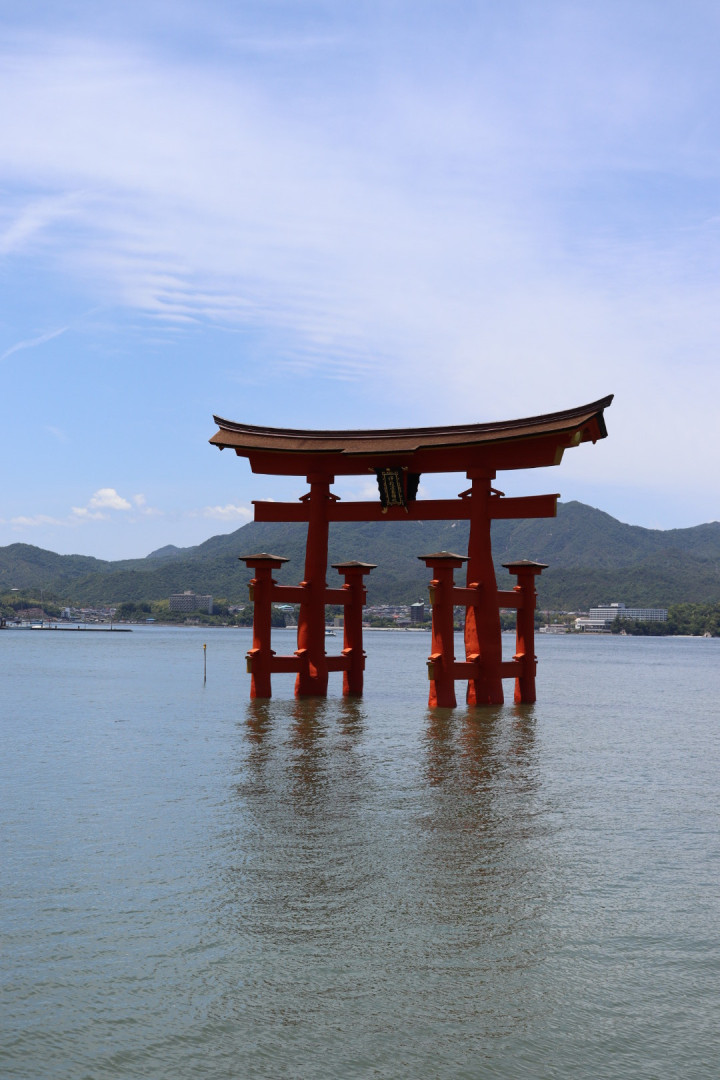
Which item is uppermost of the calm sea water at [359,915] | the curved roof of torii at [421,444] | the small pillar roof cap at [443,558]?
the curved roof of torii at [421,444]

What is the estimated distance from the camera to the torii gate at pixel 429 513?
2150cm

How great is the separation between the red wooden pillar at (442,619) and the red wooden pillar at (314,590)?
3.10 meters

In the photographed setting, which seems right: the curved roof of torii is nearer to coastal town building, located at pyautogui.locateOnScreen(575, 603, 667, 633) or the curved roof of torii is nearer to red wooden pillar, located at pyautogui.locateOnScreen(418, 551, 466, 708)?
red wooden pillar, located at pyautogui.locateOnScreen(418, 551, 466, 708)

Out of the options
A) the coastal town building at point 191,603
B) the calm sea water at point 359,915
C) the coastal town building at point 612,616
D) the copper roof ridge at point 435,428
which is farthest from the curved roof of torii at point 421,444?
the coastal town building at point 191,603

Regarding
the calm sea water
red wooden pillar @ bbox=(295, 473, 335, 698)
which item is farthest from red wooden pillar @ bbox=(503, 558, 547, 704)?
the calm sea water

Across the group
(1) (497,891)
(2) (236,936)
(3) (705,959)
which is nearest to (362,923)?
(2) (236,936)

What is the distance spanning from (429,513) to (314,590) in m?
3.46

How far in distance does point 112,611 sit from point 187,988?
17763 centimetres

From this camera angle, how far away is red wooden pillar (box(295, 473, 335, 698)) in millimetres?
23500

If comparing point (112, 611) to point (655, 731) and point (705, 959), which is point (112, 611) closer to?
point (655, 731)

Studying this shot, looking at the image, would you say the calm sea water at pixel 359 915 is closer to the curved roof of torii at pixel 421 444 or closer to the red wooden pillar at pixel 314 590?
the red wooden pillar at pixel 314 590

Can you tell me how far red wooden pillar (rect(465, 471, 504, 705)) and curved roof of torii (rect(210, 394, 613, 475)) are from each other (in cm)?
77

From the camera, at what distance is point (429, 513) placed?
23062 millimetres

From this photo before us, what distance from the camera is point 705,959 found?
22.1 ft
